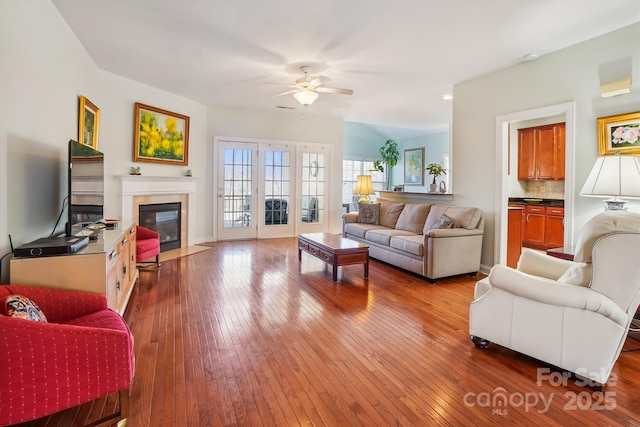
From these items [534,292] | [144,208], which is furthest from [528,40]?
[144,208]

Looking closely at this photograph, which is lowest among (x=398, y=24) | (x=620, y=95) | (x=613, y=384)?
(x=613, y=384)

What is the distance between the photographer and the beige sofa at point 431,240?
409 cm

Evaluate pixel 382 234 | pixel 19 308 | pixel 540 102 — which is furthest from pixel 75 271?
pixel 540 102

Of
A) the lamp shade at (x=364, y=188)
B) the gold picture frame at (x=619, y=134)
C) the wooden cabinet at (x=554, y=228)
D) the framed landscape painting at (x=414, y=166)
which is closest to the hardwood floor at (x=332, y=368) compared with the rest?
the gold picture frame at (x=619, y=134)

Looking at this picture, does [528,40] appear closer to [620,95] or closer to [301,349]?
[620,95]

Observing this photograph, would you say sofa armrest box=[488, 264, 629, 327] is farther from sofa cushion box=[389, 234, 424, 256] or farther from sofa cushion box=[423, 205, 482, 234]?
sofa cushion box=[423, 205, 482, 234]

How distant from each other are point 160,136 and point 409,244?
14.4 ft

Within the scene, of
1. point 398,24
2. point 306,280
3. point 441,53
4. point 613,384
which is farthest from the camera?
point 306,280

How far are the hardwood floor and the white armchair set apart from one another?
18 cm

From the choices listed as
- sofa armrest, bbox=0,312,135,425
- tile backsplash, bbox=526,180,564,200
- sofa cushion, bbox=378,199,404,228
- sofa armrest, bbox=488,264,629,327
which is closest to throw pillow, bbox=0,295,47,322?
sofa armrest, bbox=0,312,135,425

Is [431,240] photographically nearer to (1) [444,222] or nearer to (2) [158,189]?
(1) [444,222]

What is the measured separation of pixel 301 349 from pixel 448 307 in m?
1.65

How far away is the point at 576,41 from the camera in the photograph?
3.49 m

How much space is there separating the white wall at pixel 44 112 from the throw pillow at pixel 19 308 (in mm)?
726
